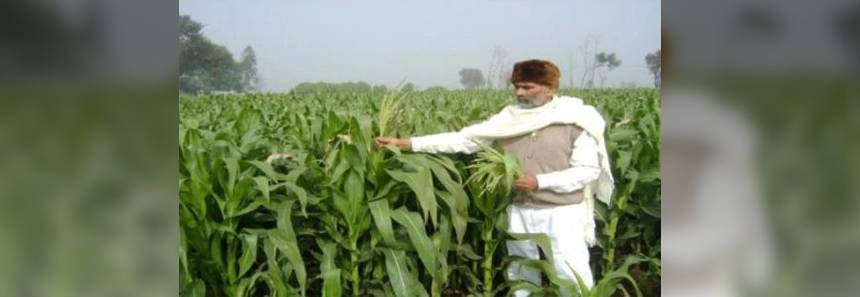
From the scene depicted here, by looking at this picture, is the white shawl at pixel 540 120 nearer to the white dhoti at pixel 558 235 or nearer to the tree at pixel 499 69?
the tree at pixel 499 69

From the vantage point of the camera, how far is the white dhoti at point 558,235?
164cm

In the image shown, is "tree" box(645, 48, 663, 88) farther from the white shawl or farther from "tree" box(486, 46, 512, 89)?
"tree" box(486, 46, 512, 89)

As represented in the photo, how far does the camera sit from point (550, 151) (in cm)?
158

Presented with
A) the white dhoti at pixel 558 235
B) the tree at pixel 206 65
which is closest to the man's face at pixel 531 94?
the white dhoti at pixel 558 235

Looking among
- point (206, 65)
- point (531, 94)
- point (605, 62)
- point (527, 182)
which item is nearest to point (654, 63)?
point (605, 62)

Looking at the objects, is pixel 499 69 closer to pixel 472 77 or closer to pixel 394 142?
pixel 472 77

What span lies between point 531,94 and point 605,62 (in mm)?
168
